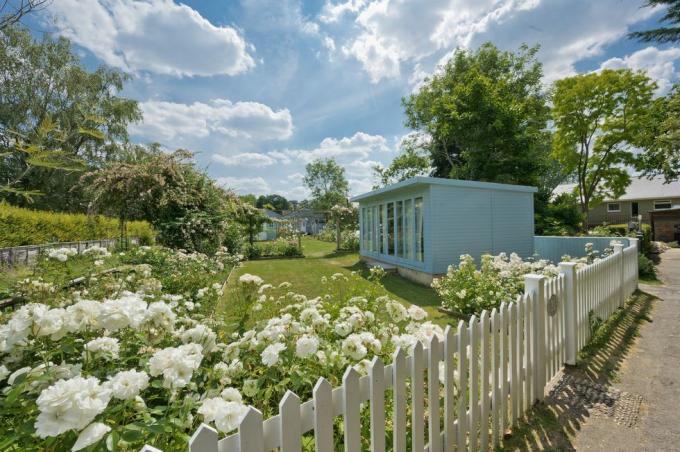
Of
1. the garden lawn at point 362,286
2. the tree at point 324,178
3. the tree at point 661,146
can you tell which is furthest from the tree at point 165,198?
the tree at point 324,178

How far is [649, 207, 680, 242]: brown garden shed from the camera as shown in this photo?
1797 cm

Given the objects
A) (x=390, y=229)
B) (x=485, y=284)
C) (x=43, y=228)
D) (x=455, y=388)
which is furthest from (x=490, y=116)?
(x=43, y=228)

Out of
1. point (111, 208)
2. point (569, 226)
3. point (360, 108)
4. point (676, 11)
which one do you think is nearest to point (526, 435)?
point (111, 208)

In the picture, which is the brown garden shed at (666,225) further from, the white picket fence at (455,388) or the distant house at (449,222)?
the white picket fence at (455,388)

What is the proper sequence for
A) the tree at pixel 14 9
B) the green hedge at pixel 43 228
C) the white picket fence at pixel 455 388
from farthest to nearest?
the green hedge at pixel 43 228 → the tree at pixel 14 9 → the white picket fence at pixel 455 388

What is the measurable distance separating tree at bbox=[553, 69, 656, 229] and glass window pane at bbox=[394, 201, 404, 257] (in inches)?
454

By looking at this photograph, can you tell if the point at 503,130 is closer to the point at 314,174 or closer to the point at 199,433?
the point at 199,433

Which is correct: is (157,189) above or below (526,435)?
above

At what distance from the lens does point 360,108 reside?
12.5 m

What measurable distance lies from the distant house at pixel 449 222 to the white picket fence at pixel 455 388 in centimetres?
448

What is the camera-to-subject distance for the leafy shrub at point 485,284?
4.85 m

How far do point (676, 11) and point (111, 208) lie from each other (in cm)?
2029

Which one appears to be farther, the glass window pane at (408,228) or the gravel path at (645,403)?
the glass window pane at (408,228)

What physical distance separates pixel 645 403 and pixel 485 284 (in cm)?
247
